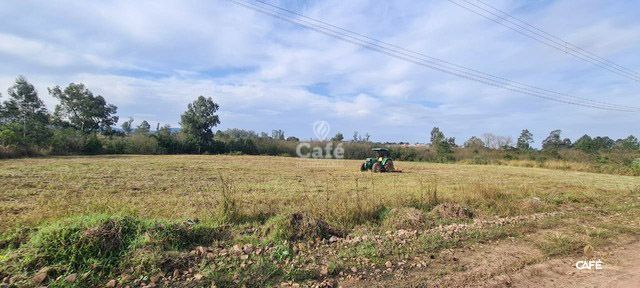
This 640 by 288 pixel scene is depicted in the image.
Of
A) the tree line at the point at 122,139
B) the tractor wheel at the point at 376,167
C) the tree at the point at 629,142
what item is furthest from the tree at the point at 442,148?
the tree at the point at 629,142

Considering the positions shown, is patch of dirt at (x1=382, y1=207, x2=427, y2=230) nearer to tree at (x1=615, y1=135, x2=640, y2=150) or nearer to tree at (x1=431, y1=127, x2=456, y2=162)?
tree at (x1=431, y1=127, x2=456, y2=162)

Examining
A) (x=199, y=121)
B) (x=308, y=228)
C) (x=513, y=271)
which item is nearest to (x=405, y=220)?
(x=308, y=228)

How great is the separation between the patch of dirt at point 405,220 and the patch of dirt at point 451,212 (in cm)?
56

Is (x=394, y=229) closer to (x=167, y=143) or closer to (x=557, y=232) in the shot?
(x=557, y=232)

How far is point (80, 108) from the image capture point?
41.5 metres

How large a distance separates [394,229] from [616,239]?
3757 millimetres

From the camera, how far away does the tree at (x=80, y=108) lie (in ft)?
133

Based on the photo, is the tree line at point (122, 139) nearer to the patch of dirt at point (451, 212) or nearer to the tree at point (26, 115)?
the tree at point (26, 115)

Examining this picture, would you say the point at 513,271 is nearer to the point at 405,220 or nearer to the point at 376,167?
the point at 405,220

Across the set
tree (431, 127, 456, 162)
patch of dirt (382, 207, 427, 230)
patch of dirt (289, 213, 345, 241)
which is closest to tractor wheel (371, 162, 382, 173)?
patch of dirt (382, 207, 427, 230)

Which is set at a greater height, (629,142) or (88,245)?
(629,142)

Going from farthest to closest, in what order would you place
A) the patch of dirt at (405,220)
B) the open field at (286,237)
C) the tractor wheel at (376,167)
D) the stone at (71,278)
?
the tractor wheel at (376,167) → the patch of dirt at (405,220) → the open field at (286,237) → the stone at (71,278)

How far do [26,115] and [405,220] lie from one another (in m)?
42.4

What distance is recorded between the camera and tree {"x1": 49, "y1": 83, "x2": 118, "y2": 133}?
40656 millimetres
